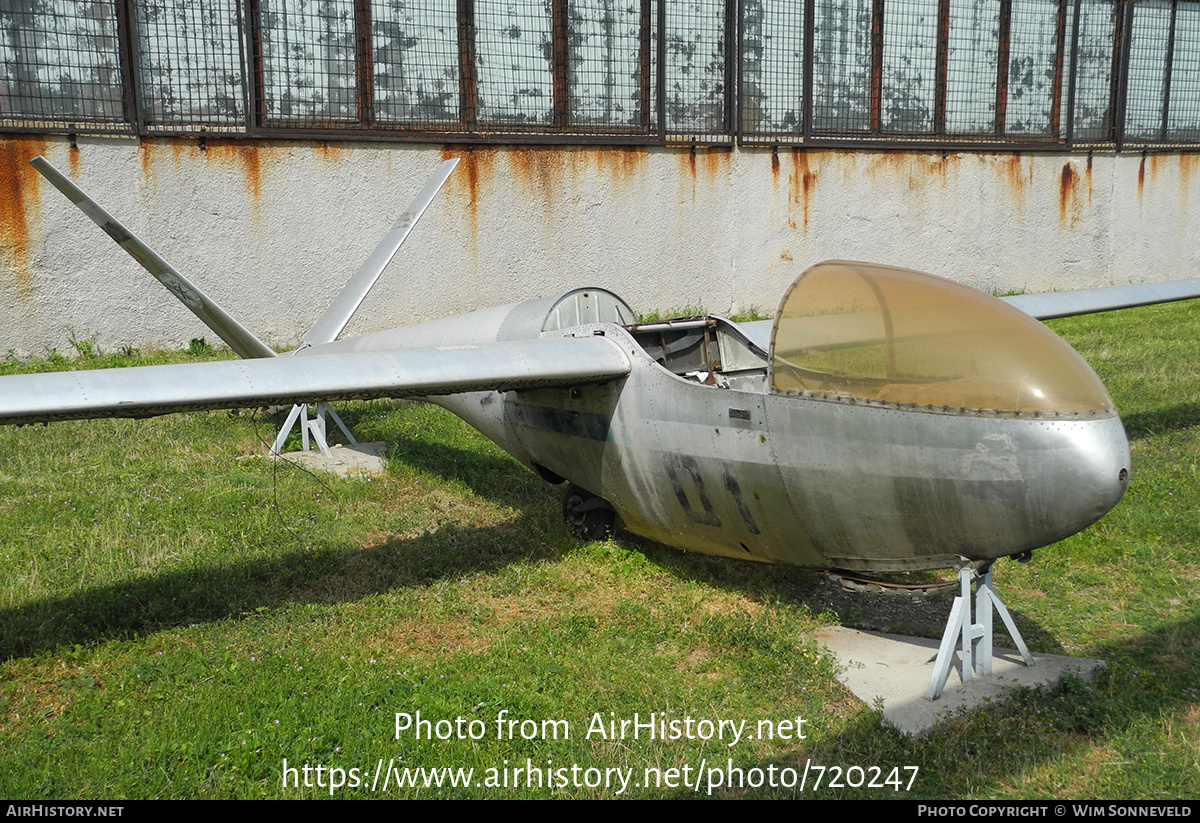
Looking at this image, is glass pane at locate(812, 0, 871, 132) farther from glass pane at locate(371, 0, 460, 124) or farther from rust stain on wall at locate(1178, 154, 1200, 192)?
rust stain on wall at locate(1178, 154, 1200, 192)

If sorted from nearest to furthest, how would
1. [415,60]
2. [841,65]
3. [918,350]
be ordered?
[918,350] → [415,60] → [841,65]

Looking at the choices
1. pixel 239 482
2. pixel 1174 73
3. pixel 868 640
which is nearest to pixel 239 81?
pixel 239 482

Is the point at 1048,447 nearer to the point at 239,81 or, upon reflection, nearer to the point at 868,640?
the point at 868,640

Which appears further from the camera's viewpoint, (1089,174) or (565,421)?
(1089,174)

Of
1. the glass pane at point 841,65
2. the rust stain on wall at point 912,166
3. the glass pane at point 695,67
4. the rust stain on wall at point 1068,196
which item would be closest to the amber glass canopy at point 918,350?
the glass pane at point 695,67

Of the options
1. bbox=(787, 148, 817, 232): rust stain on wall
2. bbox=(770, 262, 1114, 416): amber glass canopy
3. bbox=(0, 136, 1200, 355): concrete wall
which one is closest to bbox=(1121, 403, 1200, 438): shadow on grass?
bbox=(770, 262, 1114, 416): amber glass canopy

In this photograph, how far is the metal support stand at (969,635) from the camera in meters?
5.16

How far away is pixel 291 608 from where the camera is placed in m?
6.47

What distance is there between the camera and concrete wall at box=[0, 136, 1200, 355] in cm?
1242

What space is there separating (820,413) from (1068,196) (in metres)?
15.6

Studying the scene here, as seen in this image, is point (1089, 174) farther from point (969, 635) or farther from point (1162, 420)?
point (969, 635)

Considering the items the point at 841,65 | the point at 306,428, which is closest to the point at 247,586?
the point at 306,428

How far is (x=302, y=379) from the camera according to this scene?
19.1ft

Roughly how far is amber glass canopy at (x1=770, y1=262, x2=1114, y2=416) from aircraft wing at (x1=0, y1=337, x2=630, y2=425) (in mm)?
1584
